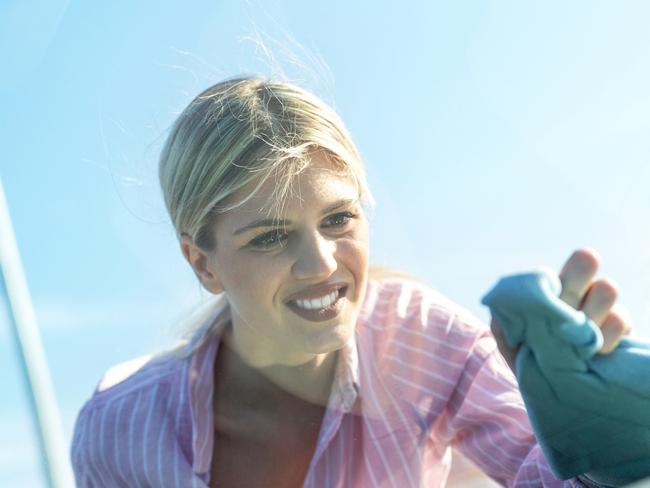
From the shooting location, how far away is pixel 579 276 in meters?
0.63

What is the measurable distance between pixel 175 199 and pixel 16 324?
1.02 feet

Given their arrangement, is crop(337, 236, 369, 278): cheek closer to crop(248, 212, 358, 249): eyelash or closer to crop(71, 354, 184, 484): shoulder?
crop(248, 212, 358, 249): eyelash

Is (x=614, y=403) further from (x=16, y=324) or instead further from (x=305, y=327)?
(x=16, y=324)

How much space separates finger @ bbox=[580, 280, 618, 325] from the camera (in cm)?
63

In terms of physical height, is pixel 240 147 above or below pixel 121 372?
above

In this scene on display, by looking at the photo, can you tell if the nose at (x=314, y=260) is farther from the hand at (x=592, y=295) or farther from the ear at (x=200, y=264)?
the hand at (x=592, y=295)

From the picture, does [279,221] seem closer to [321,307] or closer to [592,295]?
[321,307]

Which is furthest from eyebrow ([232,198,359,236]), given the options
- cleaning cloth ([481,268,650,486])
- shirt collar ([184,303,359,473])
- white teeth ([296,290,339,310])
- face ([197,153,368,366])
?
cleaning cloth ([481,268,650,486])

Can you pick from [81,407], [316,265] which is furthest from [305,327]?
[81,407]

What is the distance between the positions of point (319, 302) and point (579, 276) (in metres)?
0.41

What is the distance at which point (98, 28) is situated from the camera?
111cm

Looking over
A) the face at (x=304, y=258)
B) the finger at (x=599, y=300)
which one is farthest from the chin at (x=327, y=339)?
the finger at (x=599, y=300)

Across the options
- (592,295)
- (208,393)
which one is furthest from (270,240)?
(592,295)

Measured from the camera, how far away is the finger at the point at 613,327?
631mm
